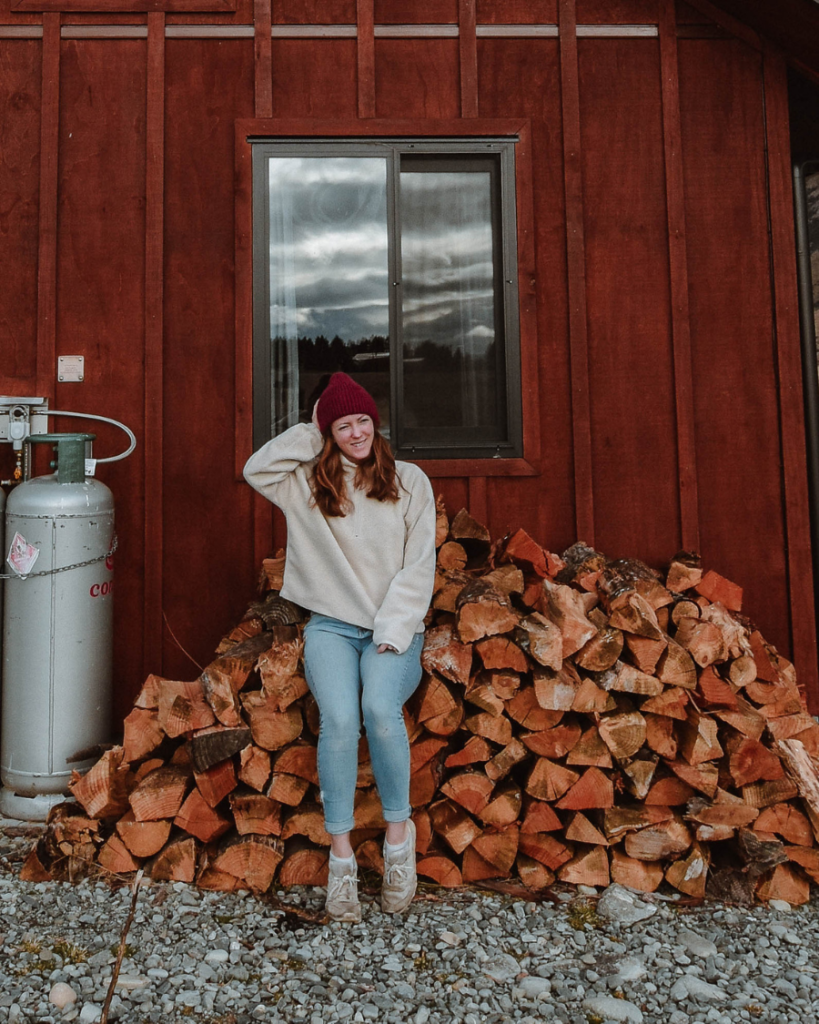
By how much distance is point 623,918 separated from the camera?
8.05 ft

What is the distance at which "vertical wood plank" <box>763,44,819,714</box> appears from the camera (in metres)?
3.86

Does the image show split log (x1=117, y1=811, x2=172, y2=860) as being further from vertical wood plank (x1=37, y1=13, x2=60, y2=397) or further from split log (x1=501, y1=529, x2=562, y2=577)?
vertical wood plank (x1=37, y1=13, x2=60, y2=397)

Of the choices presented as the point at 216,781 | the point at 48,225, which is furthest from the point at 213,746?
the point at 48,225

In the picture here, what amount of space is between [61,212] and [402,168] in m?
1.80

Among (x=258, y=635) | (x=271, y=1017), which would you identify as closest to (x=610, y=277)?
(x=258, y=635)

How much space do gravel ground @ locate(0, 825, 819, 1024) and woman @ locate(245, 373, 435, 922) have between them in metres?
0.22

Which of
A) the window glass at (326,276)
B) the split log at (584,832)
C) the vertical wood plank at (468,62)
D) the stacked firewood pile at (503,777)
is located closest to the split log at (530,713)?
the stacked firewood pile at (503,777)

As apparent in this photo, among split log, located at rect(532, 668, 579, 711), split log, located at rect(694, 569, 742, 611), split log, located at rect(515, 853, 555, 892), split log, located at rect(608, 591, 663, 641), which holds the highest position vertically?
split log, located at rect(694, 569, 742, 611)

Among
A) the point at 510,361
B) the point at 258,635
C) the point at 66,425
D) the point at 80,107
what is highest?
the point at 80,107

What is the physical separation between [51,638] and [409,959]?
200cm

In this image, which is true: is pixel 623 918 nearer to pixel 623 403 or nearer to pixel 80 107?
pixel 623 403

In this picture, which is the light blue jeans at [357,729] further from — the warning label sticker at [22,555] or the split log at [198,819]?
the warning label sticker at [22,555]

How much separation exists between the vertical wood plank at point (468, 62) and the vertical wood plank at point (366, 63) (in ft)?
1.53

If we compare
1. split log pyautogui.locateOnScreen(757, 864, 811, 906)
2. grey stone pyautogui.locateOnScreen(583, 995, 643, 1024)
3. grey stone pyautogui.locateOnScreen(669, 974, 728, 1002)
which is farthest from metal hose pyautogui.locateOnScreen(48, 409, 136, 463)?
split log pyautogui.locateOnScreen(757, 864, 811, 906)
